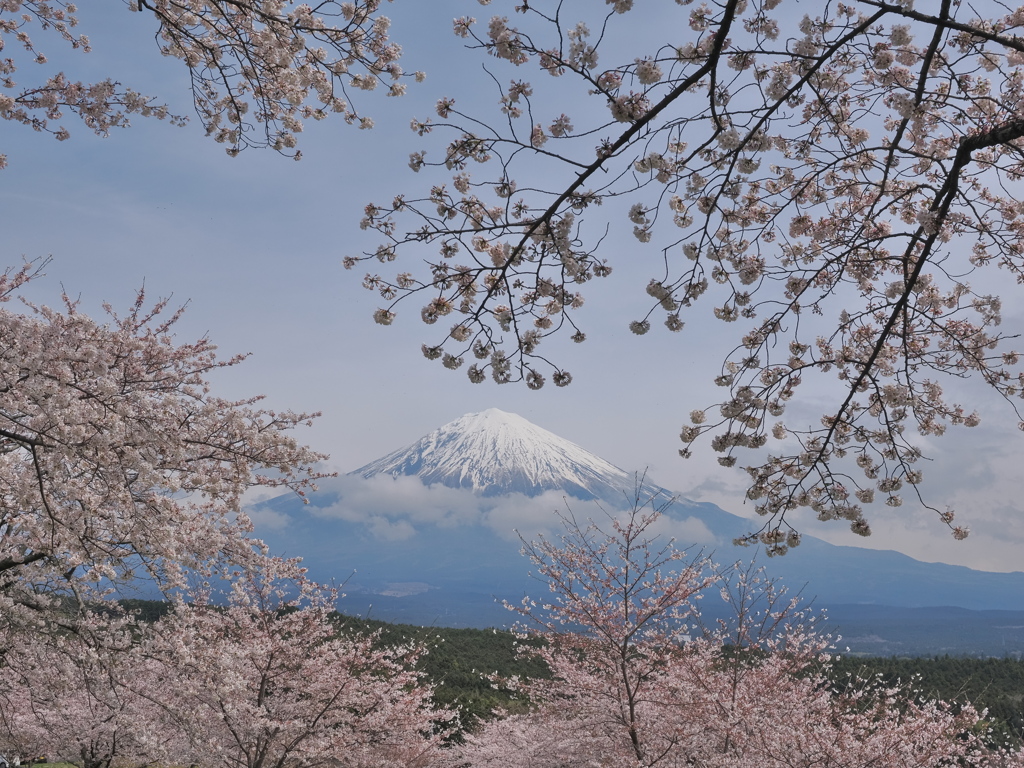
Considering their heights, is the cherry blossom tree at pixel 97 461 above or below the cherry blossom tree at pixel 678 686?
above

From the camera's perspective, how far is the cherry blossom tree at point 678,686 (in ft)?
24.1

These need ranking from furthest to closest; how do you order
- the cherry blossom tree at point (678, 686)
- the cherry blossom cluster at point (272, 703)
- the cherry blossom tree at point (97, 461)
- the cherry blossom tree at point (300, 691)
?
1. the cherry blossom tree at point (300, 691)
2. the cherry blossom cluster at point (272, 703)
3. the cherry blossom tree at point (678, 686)
4. the cherry blossom tree at point (97, 461)

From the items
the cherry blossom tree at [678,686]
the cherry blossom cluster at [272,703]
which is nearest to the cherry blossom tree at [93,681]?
the cherry blossom cluster at [272,703]

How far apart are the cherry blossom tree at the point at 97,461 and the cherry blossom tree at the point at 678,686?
4.99 meters

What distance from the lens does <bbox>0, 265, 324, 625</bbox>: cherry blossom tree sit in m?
3.75

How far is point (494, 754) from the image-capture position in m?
12.0

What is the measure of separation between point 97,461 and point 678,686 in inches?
296

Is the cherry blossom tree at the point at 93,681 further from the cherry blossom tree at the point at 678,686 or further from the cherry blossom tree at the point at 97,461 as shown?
the cherry blossom tree at the point at 678,686

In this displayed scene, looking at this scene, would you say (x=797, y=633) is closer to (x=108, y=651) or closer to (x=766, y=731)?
(x=766, y=731)

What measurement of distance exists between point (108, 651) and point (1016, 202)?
25.5 feet

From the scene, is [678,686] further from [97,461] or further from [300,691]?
[97,461]

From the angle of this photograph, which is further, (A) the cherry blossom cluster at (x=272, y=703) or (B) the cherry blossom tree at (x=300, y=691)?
(B) the cherry blossom tree at (x=300, y=691)

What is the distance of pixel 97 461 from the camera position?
3.85m

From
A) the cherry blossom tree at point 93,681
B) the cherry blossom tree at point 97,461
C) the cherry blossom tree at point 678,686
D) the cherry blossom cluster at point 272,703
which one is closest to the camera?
the cherry blossom tree at point 97,461
